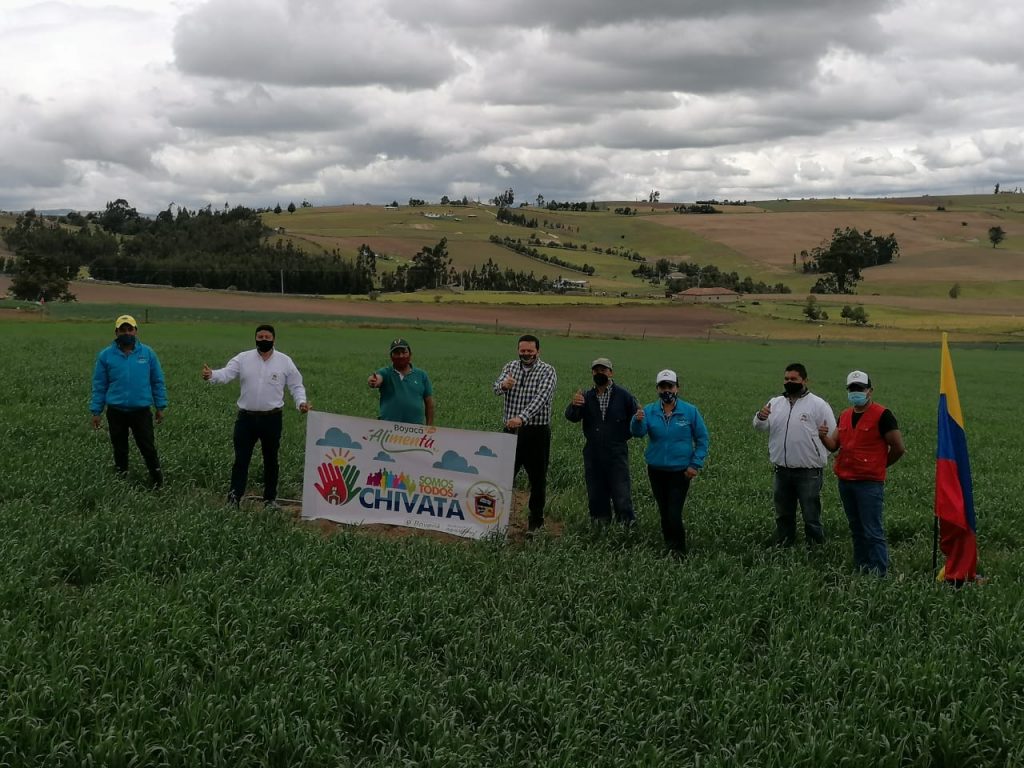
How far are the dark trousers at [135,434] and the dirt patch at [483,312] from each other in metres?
53.3

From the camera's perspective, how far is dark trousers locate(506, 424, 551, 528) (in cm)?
998

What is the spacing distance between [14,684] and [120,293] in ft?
290

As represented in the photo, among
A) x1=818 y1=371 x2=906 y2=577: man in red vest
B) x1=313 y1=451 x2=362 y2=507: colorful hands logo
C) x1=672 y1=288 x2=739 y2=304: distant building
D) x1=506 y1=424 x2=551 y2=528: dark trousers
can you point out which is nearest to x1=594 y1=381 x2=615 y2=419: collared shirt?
x1=506 y1=424 x2=551 y2=528: dark trousers

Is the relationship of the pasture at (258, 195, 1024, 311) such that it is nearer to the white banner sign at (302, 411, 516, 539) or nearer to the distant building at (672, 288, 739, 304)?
the distant building at (672, 288, 739, 304)

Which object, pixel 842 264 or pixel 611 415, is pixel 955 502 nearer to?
pixel 611 415

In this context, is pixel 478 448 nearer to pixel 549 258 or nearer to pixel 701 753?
pixel 701 753

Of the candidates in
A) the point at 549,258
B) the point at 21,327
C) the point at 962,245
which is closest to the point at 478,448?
the point at 21,327

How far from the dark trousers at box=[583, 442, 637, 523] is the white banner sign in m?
1.02

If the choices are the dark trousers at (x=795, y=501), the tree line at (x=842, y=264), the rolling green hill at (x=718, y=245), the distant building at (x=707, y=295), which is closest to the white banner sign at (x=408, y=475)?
the dark trousers at (x=795, y=501)

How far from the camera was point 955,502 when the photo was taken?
28.0ft

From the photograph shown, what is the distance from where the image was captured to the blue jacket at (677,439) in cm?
912

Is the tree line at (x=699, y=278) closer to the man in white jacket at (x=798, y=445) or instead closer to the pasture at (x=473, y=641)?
the man in white jacket at (x=798, y=445)

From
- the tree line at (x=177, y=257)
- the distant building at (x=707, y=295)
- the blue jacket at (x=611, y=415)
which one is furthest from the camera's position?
the distant building at (x=707, y=295)

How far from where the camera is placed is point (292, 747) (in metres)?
4.75
